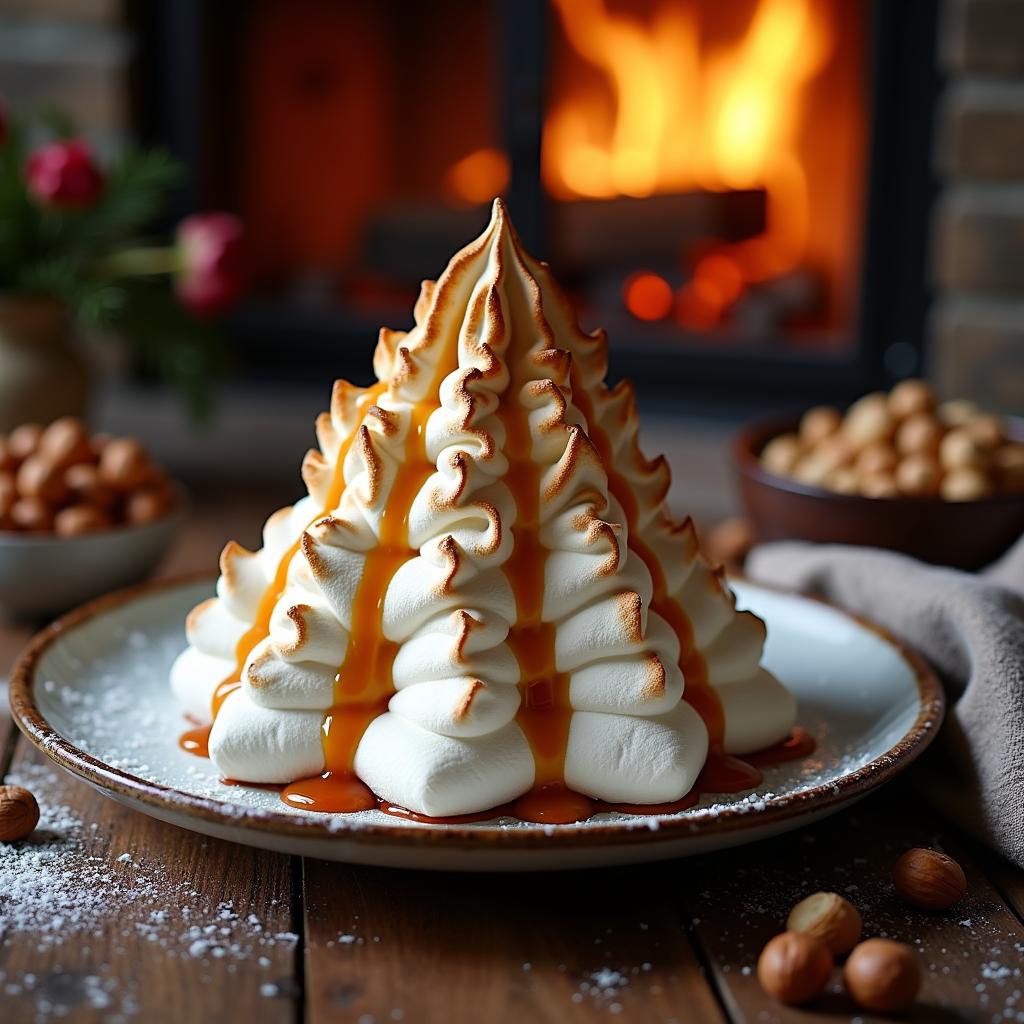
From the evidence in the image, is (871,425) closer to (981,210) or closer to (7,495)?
(981,210)

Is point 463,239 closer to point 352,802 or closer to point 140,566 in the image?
point 140,566

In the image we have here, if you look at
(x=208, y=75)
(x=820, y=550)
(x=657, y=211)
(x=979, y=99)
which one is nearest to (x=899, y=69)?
(x=979, y=99)

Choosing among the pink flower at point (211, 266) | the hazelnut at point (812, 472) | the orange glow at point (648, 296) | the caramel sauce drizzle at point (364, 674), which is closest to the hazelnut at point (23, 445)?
the pink flower at point (211, 266)

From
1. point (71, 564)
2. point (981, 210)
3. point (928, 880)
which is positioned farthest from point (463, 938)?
point (981, 210)

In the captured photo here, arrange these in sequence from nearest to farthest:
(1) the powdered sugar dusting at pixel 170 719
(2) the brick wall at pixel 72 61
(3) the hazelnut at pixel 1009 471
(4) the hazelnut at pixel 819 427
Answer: (1) the powdered sugar dusting at pixel 170 719, (3) the hazelnut at pixel 1009 471, (4) the hazelnut at pixel 819 427, (2) the brick wall at pixel 72 61

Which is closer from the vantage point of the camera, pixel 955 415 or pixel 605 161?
pixel 955 415

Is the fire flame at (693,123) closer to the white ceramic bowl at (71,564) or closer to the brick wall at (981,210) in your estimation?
the brick wall at (981,210)
